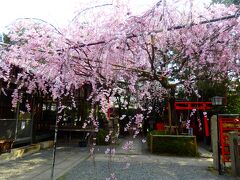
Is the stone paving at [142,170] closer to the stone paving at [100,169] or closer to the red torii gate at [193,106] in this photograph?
the stone paving at [100,169]

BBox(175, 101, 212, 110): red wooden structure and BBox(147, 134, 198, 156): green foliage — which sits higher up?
BBox(175, 101, 212, 110): red wooden structure

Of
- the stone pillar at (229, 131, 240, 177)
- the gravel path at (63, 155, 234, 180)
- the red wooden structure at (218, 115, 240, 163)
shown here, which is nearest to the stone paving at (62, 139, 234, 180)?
the gravel path at (63, 155, 234, 180)

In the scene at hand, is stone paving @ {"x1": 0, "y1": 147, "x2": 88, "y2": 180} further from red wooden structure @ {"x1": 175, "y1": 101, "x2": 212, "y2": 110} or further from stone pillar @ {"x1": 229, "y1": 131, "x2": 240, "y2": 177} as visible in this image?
red wooden structure @ {"x1": 175, "y1": 101, "x2": 212, "y2": 110}

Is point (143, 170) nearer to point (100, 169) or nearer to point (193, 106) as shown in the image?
point (100, 169)

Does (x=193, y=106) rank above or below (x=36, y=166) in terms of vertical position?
above

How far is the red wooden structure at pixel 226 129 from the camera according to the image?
8.09 metres

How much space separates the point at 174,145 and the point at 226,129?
3.38 metres

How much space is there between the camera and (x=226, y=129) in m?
8.34

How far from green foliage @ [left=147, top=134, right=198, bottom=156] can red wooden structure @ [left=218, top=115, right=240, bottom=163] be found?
3.07 meters

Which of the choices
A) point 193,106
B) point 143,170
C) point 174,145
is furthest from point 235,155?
point 193,106

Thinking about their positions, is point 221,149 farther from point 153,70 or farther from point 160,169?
point 153,70

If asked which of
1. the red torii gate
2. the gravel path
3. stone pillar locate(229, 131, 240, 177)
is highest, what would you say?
the red torii gate

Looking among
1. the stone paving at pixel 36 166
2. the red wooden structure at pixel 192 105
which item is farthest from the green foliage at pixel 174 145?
the stone paving at pixel 36 166

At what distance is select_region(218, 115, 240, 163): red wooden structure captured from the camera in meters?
8.09
